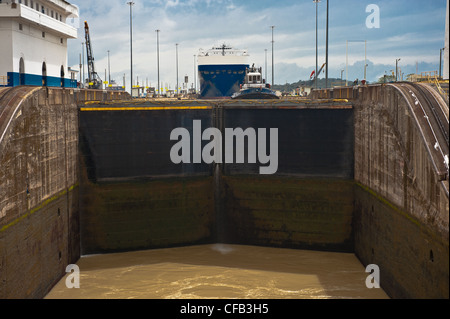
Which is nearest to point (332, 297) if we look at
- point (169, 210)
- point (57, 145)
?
point (169, 210)

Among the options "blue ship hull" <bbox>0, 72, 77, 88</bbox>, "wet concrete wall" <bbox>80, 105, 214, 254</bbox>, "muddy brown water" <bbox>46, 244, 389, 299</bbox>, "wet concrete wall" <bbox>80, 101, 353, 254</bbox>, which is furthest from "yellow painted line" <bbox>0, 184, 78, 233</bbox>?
"blue ship hull" <bbox>0, 72, 77, 88</bbox>

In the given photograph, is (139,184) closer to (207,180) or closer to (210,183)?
(207,180)

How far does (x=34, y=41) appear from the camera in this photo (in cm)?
4253

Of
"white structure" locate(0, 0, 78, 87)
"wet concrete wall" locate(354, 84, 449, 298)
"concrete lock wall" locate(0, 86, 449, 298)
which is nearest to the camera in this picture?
"wet concrete wall" locate(354, 84, 449, 298)

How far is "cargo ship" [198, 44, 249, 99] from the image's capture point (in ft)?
240

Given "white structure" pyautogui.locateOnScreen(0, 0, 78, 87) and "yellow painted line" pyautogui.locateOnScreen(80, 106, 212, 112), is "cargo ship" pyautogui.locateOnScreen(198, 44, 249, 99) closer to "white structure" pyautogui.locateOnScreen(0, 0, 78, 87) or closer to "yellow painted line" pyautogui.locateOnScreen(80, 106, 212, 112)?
"white structure" pyautogui.locateOnScreen(0, 0, 78, 87)

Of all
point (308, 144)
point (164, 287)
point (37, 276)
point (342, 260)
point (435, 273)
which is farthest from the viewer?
point (308, 144)

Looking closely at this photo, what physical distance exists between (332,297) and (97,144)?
13.6 metres

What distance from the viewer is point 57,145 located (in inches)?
920

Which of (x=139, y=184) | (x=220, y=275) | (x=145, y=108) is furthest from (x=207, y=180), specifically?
(x=220, y=275)

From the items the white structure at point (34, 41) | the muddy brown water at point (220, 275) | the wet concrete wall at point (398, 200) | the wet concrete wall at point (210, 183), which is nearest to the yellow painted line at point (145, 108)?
the wet concrete wall at point (210, 183)

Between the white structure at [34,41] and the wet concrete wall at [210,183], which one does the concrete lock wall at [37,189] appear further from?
the white structure at [34,41]

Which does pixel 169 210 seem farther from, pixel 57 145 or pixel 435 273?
pixel 435 273

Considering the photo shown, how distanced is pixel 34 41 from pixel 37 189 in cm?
2578
